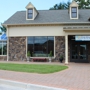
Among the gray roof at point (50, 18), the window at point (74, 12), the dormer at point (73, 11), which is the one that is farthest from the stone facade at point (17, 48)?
the window at point (74, 12)

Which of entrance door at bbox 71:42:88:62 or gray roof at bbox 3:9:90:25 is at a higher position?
gray roof at bbox 3:9:90:25

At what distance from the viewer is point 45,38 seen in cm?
2152

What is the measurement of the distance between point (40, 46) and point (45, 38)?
1.20m

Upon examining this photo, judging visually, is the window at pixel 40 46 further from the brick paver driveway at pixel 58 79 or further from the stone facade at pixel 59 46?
the brick paver driveway at pixel 58 79

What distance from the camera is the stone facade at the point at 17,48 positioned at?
22.0 meters

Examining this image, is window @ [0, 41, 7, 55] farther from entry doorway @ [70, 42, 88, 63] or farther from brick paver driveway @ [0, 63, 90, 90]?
brick paver driveway @ [0, 63, 90, 90]

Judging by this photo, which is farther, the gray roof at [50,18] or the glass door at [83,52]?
the gray roof at [50,18]

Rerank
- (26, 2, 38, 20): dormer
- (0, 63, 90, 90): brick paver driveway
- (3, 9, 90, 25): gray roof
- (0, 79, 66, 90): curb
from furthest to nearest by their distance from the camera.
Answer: (26, 2, 38, 20): dormer → (3, 9, 90, 25): gray roof → (0, 63, 90, 90): brick paver driveway → (0, 79, 66, 90): curb

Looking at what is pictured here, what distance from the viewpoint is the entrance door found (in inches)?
838

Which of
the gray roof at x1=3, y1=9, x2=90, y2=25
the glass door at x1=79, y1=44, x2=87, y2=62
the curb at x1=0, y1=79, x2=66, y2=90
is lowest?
the curb at x1=0, y1=79, x2=66, y2=90

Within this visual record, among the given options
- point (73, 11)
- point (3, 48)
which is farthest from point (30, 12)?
point (3, 48)

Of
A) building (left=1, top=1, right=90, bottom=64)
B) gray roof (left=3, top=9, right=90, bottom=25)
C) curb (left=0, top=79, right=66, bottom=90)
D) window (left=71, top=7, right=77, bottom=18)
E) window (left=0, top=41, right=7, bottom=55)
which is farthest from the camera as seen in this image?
window (left=0, top=41, right=7, bottom=55)

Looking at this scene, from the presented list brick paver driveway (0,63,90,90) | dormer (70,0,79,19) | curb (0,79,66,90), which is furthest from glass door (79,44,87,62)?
curb (0,79,66,90)

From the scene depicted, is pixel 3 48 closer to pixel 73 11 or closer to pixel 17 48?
pixel 17 48
